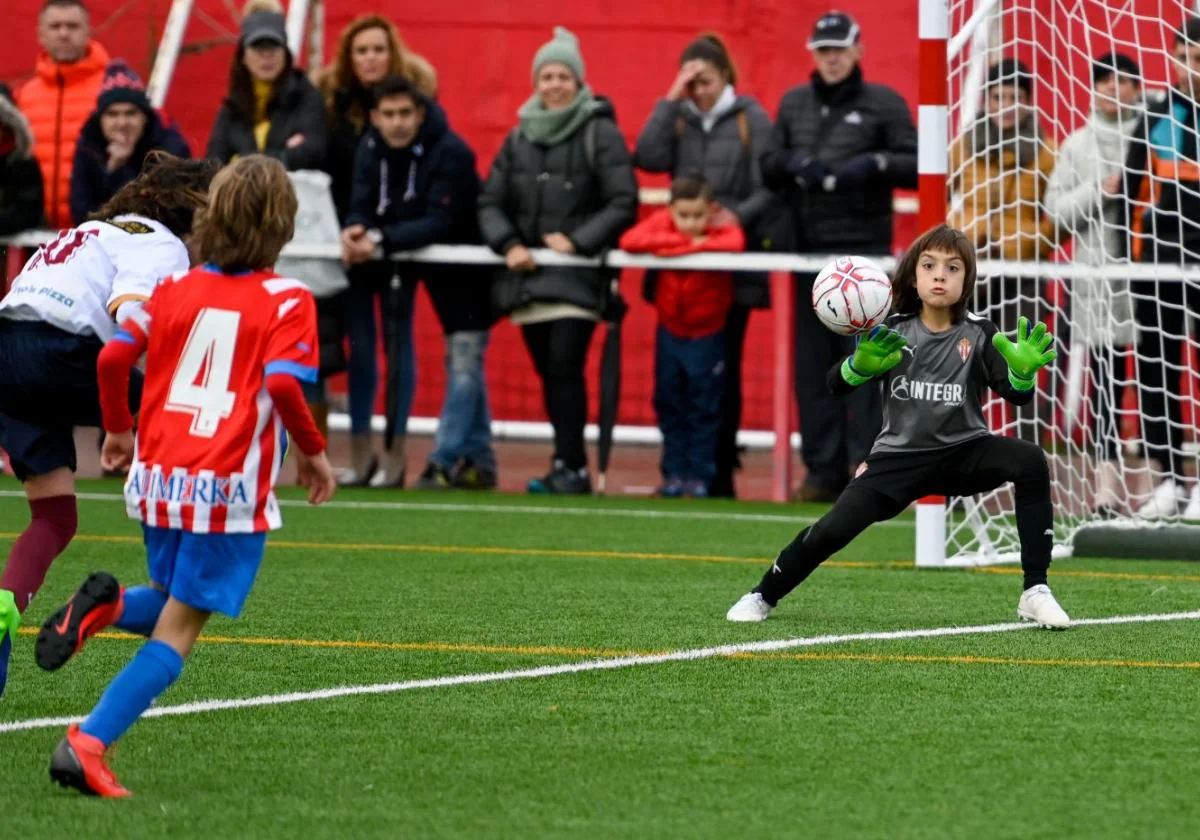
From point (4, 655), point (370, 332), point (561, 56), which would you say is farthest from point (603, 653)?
point (370, 332)

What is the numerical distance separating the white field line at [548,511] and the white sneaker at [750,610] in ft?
12.3

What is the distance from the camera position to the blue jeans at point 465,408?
42.4 feet

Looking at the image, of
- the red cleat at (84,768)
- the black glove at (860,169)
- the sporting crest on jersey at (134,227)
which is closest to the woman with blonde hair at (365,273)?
Answer: the black glove at (860,169)

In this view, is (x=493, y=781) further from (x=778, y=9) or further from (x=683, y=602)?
(x=778, y=9)

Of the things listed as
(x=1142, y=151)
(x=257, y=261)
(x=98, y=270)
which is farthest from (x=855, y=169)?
(x=257, y=261)

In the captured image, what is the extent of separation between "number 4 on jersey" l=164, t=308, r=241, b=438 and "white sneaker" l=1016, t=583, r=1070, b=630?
10.5 feet

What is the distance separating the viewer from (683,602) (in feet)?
26.1

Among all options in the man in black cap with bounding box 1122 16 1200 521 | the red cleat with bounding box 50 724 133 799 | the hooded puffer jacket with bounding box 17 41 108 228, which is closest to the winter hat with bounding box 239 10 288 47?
the hooded puffer jacket with bounding box 17 41 108 228

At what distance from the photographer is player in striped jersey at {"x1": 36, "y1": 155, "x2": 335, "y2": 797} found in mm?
4820

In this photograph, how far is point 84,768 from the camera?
4.57m

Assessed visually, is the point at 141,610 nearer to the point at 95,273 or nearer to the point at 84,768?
the point at 84,768

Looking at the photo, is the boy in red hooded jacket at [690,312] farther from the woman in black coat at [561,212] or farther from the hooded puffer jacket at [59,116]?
the hooded puffer jacket at [59,116]

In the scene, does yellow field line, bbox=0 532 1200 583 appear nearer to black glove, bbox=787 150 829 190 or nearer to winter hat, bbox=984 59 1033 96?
winter hat, bbox=984 59 1033 96

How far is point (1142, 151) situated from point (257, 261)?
275 inches
